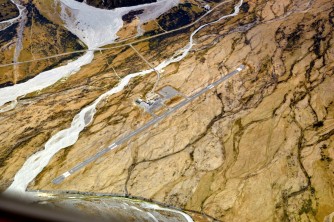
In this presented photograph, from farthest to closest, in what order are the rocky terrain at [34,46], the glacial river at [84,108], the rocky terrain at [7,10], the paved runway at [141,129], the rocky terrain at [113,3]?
the rocky terrain at [113,3], the rocky terrain at [7,10], the rocky terrain at [34,46], the glacial river at [84,108], the paved runway at [141,129]

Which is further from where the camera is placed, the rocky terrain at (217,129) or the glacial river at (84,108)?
the glacial river at (84,108)

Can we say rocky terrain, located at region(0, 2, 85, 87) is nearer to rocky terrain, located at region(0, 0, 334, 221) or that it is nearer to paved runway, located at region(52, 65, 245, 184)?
rocky terrain, located at region(0, 0, 334, 221)

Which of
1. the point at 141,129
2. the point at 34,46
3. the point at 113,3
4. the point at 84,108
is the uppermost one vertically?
the point at 113,3

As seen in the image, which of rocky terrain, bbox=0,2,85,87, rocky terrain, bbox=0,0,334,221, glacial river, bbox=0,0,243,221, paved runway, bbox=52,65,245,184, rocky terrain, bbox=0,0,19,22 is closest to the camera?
rocky terrain, bbox=0,0,334,221

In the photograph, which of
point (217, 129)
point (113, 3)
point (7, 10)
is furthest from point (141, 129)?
point (7, 10)

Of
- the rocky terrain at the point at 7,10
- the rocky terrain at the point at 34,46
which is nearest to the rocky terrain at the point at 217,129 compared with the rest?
the rocky terrain at the point at 34,46

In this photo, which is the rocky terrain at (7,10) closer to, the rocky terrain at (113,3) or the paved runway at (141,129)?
the rocky terrain at (113,3)

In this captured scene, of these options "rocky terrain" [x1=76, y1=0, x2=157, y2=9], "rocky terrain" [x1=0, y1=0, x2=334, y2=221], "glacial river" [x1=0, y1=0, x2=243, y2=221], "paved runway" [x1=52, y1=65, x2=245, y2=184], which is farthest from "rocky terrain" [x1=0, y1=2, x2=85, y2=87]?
"paved runway" [x1=52, y1=65, x2=245, y2=184]

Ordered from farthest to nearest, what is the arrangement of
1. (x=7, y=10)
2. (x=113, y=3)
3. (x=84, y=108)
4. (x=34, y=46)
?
(x=113, y=3)
(x=7, y=10)
(x=34, y=46)
(x=84, y=108)

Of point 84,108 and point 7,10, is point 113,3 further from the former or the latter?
point 84,108
